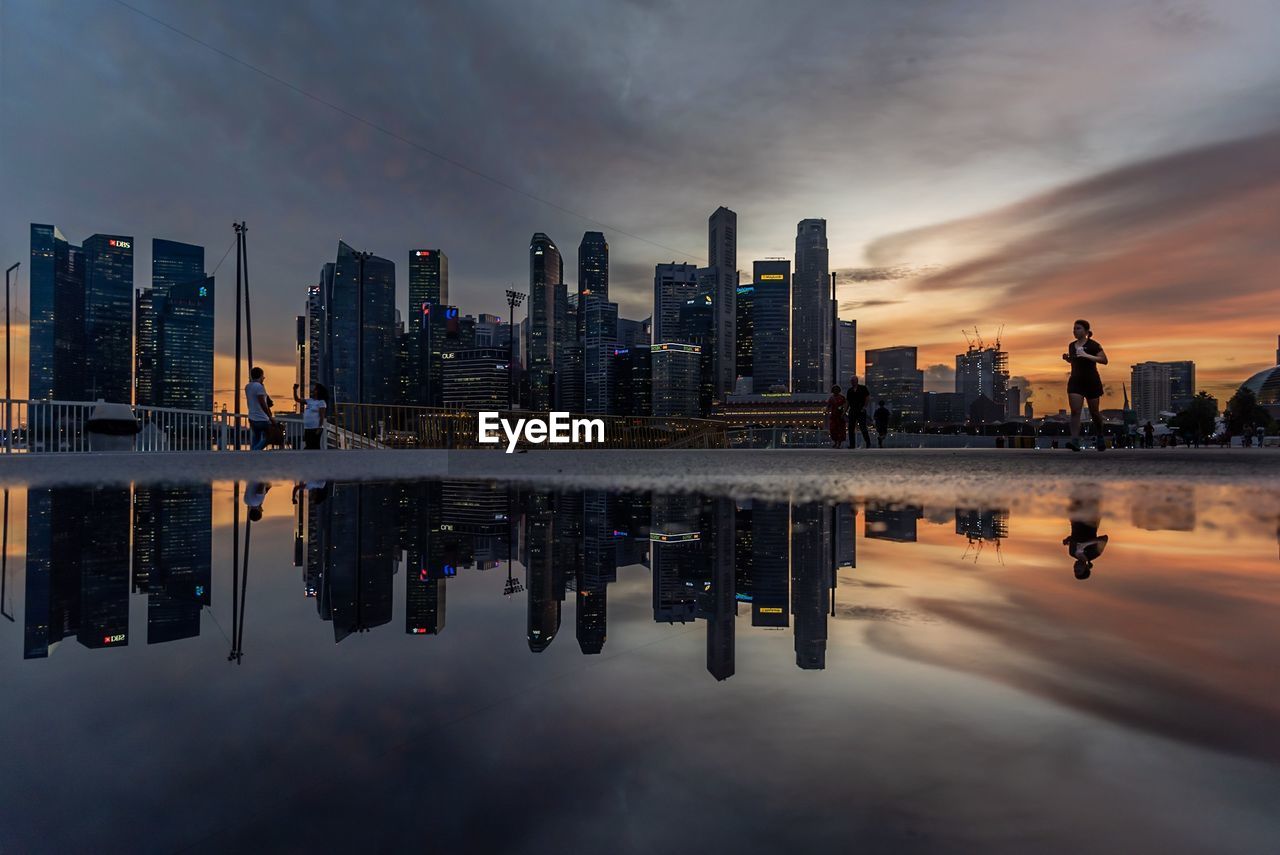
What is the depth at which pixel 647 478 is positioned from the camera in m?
10.1

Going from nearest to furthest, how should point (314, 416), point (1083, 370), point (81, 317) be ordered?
point (1083, 370)
point (314, 416)
point (81, 317)

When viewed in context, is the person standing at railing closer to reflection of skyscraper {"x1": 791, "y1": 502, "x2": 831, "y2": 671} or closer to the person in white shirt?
the person in white shirt

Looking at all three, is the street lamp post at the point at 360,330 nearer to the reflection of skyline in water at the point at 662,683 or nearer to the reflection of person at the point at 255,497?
the reflection of person at the point at 255,497

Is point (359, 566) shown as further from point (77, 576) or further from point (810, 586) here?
point (810, 586)

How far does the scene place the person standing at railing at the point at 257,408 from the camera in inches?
635

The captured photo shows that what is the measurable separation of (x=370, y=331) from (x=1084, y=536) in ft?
614

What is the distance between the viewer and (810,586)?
3.20 meters

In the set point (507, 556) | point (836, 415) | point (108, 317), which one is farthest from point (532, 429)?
point (108, 317)

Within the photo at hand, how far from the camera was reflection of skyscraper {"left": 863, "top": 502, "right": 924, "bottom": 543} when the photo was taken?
15.6ft

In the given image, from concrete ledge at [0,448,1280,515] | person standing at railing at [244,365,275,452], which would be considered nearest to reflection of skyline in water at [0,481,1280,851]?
concrete ledge at [0,448,1280,515]

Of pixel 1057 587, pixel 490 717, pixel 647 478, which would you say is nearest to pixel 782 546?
pixel 1057 587

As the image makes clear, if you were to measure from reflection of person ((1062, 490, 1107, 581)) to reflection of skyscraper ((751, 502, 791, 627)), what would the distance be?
136 centimetres

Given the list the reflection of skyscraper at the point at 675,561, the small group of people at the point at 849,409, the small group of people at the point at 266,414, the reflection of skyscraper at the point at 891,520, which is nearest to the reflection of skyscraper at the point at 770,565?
the reflection of skyscraper at the point at 675,561

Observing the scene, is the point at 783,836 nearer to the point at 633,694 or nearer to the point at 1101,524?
the point at 633,694
